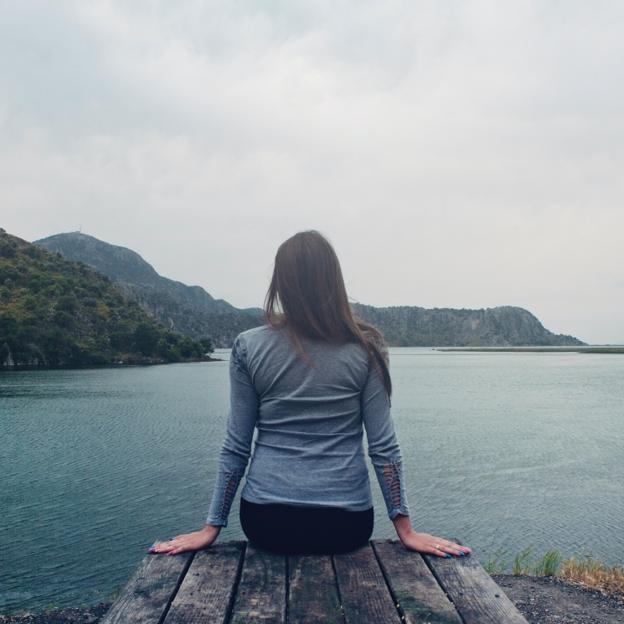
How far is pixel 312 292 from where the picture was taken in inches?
149

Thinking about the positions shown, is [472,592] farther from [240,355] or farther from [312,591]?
[240,355]

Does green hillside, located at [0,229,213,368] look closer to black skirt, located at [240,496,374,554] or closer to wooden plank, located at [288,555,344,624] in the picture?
black skirt, located at [240,496,374,554]

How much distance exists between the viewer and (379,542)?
3979 millimetres

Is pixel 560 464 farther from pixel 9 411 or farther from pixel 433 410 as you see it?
pixel 9 411

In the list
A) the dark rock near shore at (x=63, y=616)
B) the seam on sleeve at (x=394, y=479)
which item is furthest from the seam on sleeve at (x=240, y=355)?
the dark rock near shore at (x=63, y=616)

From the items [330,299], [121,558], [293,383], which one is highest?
[330,299]

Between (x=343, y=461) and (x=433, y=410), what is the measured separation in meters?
34.2

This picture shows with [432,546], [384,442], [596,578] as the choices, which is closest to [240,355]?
[384,442]

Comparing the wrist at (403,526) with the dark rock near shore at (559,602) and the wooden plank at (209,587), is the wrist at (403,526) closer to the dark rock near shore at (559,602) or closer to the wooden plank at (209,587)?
the wooden plank at (209,587)

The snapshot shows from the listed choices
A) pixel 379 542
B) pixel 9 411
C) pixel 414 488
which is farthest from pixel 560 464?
pixel 9 411

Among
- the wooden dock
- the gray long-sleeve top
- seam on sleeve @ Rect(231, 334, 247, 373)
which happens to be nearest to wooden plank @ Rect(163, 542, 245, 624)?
the wooden dock

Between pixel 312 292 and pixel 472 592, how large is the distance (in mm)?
1859

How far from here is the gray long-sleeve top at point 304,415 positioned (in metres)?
Answer: 3.80

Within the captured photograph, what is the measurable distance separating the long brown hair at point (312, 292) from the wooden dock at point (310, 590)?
1.23m
